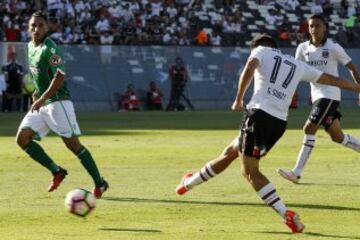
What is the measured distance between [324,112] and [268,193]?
5638mm

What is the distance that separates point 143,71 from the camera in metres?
45.6

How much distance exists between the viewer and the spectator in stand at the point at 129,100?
43.9m

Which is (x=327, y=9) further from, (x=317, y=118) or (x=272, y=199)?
(x=272, y=199)

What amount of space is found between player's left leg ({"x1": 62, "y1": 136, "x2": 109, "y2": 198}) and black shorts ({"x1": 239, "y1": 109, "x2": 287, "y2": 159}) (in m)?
3.11

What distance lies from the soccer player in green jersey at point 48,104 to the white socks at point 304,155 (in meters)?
3.39

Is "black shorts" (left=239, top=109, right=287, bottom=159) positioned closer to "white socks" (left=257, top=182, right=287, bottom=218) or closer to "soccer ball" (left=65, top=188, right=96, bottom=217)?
"white socks" (left=257, top=182, right=287, bottom=218)

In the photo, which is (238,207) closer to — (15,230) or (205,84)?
(15,230)

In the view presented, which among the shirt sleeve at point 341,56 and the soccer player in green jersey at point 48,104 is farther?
the shirt sleeve at point 341,56

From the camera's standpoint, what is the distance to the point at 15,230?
11477 millimetres

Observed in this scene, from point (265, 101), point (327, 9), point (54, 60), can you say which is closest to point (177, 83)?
point (327, 9)

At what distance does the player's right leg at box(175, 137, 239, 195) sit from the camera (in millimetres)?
13180

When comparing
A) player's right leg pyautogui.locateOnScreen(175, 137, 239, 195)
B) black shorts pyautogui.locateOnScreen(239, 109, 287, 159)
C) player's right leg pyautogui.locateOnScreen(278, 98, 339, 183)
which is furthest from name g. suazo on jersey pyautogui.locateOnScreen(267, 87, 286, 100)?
player's right leg pyautogui.locateOnScreen(278, 98, 339, 183)

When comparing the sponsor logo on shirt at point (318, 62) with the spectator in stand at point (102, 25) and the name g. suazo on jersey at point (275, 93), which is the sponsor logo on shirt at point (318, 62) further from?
the spectator in stand at point (102, 25)

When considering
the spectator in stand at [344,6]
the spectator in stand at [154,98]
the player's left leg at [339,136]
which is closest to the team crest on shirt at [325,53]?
the player's left leg at [339,136]
